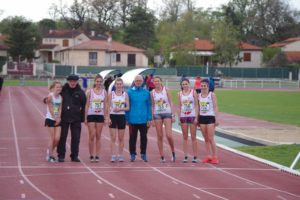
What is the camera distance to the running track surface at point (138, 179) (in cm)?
1119

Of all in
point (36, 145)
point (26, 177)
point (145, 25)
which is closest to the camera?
point (26, 177)

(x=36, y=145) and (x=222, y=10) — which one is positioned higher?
(x=222, y=10)

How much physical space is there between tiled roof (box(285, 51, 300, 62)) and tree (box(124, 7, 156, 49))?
2157cm

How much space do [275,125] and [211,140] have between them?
38.4 ft

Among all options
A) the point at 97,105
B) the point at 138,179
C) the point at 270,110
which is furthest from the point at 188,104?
the point at 270,110

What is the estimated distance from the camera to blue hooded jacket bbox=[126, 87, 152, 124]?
48.5 ft

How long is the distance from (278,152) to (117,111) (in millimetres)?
4822

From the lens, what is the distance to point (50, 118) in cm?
1467

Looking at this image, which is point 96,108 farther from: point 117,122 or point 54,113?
point 54,113

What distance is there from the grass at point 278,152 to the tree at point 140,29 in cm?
8672

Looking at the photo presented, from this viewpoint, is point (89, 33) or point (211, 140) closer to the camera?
point (211, 140)

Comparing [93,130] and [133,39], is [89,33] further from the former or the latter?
[93,130]

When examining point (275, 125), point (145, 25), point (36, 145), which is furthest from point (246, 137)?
point (145, 25)

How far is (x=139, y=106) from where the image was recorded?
583 inches
